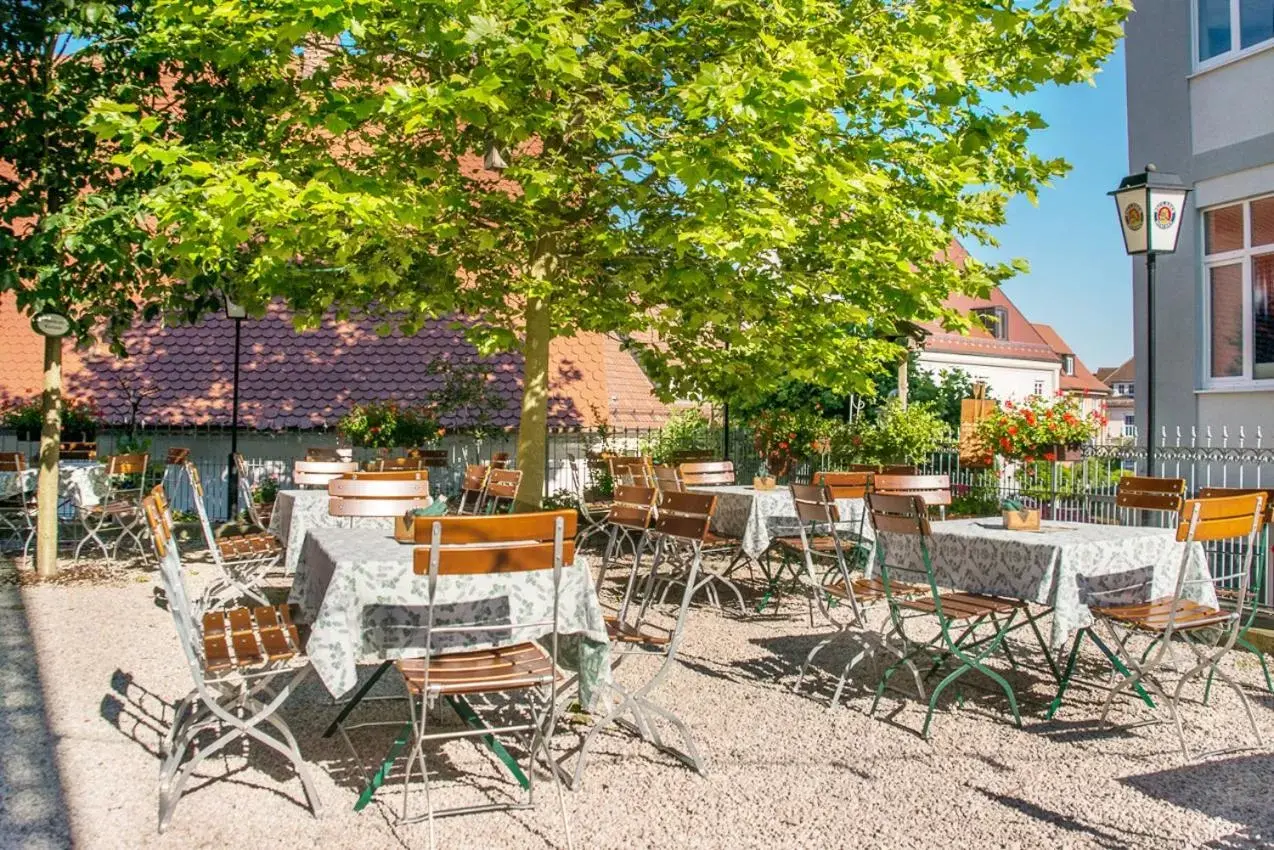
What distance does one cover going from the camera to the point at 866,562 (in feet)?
24.9

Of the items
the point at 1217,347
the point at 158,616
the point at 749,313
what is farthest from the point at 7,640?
the point at 1217,347

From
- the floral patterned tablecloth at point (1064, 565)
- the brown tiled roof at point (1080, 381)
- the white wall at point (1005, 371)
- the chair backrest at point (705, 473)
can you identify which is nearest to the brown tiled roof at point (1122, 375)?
the brown tiled roof at point (1080, 381)

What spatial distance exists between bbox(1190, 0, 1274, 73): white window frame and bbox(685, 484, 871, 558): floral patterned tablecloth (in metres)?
6.22

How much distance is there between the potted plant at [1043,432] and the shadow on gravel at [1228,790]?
591cm

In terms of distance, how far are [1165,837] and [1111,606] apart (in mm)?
1729

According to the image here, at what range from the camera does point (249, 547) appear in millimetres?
7898

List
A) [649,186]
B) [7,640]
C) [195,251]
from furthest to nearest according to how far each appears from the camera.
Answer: [649,186], [195,251], [7,640]

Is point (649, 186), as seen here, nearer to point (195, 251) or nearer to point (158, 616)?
point (195, 251)

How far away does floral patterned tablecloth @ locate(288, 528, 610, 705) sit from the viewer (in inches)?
155

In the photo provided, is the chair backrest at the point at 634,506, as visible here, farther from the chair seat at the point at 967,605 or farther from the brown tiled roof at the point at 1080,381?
the brown tiled roof at the point at 1080,381

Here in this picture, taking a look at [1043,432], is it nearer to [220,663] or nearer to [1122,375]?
[220,663]

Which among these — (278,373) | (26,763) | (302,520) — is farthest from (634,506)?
(278,373)

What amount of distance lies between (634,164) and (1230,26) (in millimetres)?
6625

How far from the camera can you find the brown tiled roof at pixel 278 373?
54.9ft
